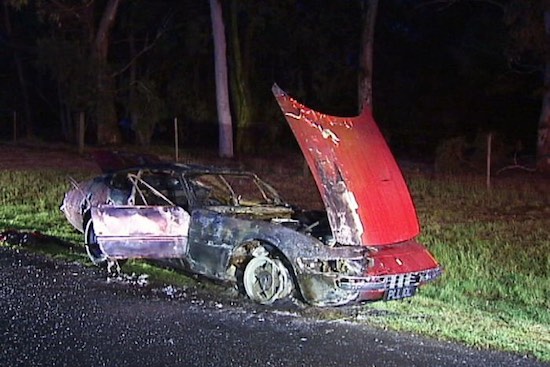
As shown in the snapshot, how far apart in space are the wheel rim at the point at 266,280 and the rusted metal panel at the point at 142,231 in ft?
2.96

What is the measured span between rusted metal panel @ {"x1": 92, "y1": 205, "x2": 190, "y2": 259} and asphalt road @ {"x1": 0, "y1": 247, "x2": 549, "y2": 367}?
0.39 metres

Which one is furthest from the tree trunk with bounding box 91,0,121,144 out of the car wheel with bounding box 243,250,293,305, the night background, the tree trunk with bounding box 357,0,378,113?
the car wheel with bounding box 243,250,293,305

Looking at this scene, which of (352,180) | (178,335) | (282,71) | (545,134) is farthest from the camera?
(282,71)

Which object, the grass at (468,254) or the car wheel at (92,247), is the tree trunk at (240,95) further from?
the car wheel at (92,247)

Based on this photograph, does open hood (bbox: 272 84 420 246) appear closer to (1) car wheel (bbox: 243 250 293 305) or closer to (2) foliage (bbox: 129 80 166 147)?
(1) car wheel (bbox: 243 250 293 305)

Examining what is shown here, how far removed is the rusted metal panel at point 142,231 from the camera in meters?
8.28

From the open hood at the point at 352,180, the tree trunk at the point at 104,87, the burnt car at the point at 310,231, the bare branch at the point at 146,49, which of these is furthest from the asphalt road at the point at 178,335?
the bare branch at the point at 146,49

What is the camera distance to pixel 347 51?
3384cm

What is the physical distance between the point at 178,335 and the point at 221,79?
22.2 meters

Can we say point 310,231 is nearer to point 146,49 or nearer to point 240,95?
point 240,95

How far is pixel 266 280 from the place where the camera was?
7.62m

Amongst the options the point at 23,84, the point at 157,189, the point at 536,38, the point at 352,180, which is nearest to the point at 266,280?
the point at 352,180

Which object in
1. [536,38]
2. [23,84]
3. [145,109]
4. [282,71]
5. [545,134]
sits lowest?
[545,134]

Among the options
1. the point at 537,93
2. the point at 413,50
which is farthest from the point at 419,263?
the point at 413,50
